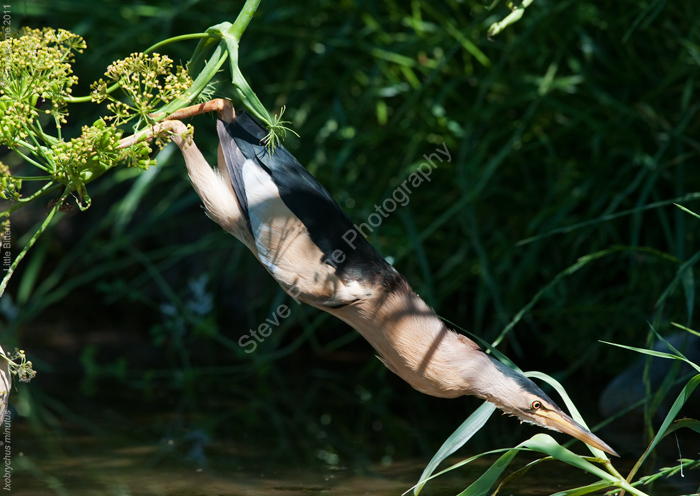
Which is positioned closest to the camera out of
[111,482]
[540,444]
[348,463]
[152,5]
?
[540,444]

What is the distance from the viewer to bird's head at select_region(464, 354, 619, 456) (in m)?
1.88

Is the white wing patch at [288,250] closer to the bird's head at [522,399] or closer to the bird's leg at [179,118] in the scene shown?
the bird's leg at [179,118]

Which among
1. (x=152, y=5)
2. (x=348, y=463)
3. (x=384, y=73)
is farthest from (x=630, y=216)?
(x=152, y=5)

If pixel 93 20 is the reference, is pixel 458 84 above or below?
below

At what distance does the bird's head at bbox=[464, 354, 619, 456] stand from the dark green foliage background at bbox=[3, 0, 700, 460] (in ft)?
3.22

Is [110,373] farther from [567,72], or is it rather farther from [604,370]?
[567,72]

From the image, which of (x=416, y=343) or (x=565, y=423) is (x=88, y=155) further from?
(x=565, y=423)

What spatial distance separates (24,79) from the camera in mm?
1691

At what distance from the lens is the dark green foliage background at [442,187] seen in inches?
132

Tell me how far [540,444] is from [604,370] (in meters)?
2.16

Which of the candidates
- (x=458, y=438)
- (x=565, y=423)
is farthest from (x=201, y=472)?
(x=565, y=423)

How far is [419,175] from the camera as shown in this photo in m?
3.81

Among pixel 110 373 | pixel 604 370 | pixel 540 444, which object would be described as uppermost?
pixel 540 444

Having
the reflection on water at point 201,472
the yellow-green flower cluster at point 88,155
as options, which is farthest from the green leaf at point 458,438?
the yellow-green flower cluster at point 88,155
